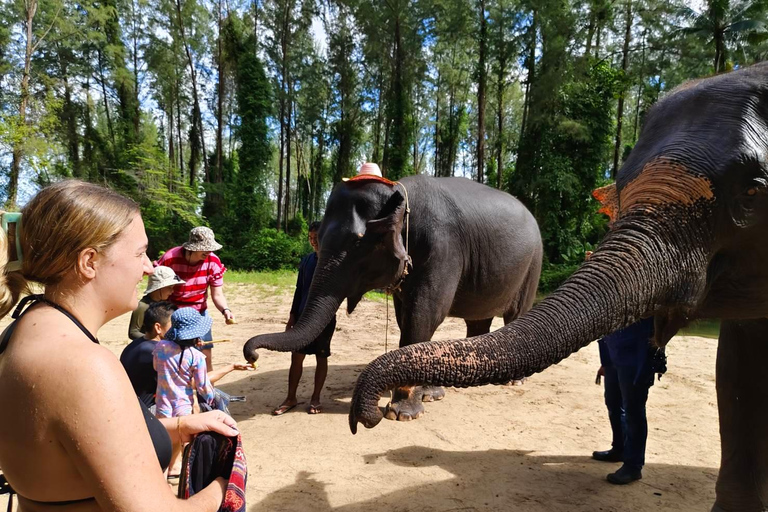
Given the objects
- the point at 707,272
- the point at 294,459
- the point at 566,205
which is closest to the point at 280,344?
the point at 294,459

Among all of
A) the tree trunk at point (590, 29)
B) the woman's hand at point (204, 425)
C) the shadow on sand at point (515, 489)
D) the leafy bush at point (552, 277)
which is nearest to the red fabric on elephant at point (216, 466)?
the woman's hand at point (204, 425)

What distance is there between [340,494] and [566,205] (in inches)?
919

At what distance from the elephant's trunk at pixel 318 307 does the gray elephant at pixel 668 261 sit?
210 centimetres

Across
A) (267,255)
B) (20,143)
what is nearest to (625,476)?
(20,143)

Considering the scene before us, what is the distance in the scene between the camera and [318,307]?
4285 millimetres

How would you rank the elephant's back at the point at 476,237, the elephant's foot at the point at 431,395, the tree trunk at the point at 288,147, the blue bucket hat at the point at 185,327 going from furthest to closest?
1. the tree trunk at the point at 288,147
2. the elephant's foot at the point at 431,395
3. the elephant's back at the point at 476,237
4. the blue bucket hat at the point at 185,327

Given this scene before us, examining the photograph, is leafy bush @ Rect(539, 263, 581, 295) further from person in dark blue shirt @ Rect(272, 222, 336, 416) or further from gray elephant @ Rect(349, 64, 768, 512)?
gray elephant @ Rect(349, 64, 768, 512)

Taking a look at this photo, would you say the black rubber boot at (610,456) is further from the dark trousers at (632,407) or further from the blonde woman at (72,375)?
the blonde woman at (72,375)

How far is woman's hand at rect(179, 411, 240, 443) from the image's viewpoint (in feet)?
5.37

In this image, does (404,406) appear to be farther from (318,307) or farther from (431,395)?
(318,307)

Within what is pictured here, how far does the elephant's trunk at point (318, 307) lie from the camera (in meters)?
3.93

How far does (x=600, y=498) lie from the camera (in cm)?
327

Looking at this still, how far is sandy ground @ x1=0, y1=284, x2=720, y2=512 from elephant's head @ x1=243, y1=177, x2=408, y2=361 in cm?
115

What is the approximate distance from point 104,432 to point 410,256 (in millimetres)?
3775
